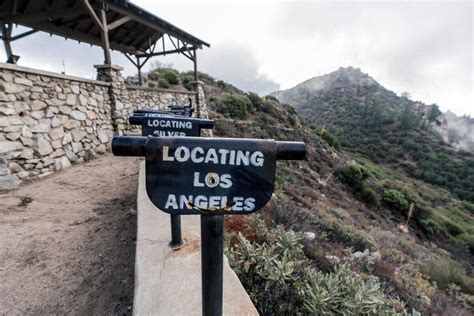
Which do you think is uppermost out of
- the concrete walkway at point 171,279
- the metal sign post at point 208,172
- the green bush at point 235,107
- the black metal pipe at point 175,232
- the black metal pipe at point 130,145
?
the green bush at point 235,107

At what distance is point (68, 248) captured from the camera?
2.66 meters

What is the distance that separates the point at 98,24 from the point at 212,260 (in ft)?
26.6

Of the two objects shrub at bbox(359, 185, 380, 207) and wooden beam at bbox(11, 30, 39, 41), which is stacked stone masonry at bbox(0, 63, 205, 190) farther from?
shrub at bbox(359, 185, 380, 207)

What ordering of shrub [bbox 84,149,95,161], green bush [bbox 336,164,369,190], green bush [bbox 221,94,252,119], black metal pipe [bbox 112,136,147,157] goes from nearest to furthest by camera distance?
black metal pipe [bbox 112,136,147,157] → shrub [bbox 84,149,95,161] → green bush [bbox 221,94,252,119] → green bush [bbox 336,164,369,190]

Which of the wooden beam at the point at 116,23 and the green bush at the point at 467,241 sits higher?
the wooden beam at the point at 116,23

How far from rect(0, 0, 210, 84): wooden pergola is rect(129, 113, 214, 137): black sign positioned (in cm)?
644

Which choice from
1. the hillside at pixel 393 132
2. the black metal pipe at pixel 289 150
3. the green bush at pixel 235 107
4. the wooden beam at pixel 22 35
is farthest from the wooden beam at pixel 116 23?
the hillside at pixel 393 132

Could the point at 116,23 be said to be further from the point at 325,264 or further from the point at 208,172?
the point at 208,172

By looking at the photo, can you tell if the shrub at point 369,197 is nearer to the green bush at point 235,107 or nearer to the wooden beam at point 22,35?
the green bush at point 235,107

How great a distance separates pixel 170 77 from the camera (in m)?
16.9

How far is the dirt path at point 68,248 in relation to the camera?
2.00 meters

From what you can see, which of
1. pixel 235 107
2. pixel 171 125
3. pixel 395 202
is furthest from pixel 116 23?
pixel 395 202

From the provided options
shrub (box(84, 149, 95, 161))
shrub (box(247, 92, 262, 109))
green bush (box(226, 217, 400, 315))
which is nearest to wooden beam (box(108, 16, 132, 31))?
shrub (box(84, 149, 95, 161))

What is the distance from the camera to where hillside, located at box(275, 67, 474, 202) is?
37444 mm
